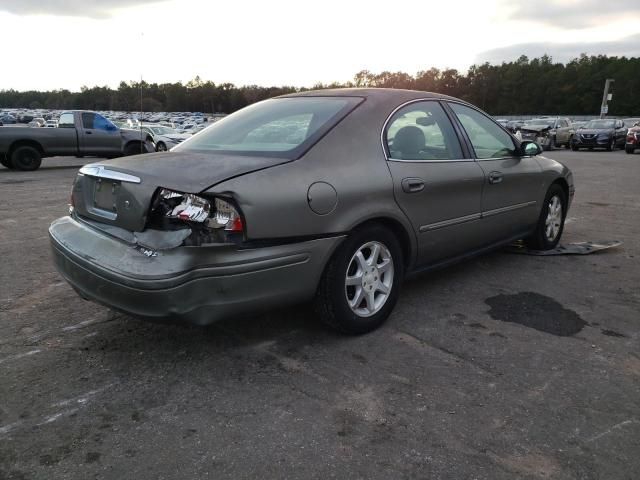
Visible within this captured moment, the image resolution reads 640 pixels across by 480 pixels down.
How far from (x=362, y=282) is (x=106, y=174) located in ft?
5.57

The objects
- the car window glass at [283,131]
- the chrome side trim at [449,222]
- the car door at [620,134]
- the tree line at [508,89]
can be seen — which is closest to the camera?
the car window glass at [283,131]

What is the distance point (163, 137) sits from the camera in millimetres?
20594

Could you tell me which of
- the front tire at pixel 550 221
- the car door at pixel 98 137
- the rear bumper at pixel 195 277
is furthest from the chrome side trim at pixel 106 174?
the car door at pixel 98 137

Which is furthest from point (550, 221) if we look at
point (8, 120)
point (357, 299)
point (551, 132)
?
point (8, 120)

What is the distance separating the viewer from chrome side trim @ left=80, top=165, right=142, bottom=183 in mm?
2955

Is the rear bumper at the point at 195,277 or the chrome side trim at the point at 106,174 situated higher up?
the chrome side trim at the point at 106,174

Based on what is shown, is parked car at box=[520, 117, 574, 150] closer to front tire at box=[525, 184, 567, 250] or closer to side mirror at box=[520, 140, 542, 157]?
front tire at box=[525, 184, 567, 250]

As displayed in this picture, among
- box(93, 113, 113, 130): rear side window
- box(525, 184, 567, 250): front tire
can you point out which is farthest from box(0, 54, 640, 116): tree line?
box(525, 184, 567, 250): front tire

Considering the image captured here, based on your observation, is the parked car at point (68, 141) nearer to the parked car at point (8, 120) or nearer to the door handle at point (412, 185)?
the door handle at point (412, 185)

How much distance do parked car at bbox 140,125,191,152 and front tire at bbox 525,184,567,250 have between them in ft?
54.3

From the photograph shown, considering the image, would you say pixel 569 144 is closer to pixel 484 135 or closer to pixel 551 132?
pixel 551 132

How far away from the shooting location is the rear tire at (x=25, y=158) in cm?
1421

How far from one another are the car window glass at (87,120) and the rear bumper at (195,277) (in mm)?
13739

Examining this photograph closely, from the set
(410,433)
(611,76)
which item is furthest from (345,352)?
(611,76)
